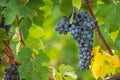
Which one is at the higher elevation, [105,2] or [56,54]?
[56,54]

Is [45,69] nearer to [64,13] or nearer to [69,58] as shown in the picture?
[64,13]

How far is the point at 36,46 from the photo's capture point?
292 centimetres

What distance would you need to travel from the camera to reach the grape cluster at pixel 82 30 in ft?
7.68

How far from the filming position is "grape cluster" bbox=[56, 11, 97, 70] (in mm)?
2340

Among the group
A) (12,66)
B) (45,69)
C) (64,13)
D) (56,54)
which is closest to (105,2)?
(64,13)

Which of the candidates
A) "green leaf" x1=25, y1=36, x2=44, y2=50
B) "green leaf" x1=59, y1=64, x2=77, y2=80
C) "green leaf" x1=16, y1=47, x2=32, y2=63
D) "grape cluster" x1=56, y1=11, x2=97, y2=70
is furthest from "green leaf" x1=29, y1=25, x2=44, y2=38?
"grape cluster" x1=56, y1=11, x2=97, y2=70

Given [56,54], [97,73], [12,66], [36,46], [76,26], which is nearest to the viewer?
[76,26]

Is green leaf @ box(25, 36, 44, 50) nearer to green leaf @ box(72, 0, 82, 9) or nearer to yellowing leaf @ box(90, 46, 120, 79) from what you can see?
yellowing leaf @ box(90, 46, 120, 79)

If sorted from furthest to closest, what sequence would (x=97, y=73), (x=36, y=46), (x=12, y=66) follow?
(x=36, y=46) → (x=12, y=66) → (x=97, y=73)

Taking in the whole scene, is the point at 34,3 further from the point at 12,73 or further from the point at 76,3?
the point at 12,73

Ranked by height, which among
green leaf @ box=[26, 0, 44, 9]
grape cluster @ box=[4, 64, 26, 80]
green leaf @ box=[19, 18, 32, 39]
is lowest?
grape cluster @ box=[4, 64, 26, 80]

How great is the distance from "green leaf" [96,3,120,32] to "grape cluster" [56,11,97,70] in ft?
0.30

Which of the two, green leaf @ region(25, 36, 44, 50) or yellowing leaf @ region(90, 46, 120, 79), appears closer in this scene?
yellowing leaf @ region(90, 46, 120, 79)

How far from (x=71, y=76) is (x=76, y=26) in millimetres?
511
